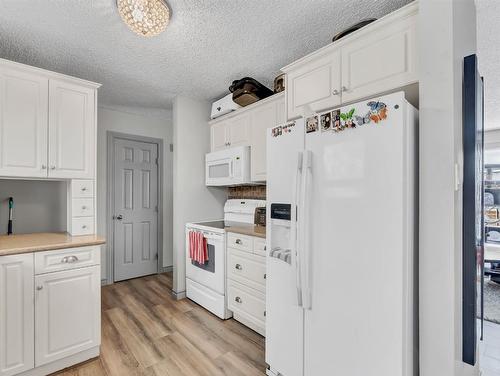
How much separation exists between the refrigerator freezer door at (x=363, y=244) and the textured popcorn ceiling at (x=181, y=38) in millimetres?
963

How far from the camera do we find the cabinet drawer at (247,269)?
241cm

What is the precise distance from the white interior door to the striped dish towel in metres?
1.35

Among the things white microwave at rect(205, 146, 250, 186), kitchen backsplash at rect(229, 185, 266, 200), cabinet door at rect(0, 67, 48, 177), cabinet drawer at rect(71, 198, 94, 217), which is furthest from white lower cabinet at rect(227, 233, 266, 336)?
cabinet door at rect(0, 67, 48, 177)

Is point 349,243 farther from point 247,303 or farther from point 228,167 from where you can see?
point 228,167

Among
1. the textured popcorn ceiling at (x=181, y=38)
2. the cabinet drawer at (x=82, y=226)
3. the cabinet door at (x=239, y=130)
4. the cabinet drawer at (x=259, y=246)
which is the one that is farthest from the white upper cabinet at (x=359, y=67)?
the cabinet drawer at (x=82, y=226)

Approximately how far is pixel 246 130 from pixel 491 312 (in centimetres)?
350

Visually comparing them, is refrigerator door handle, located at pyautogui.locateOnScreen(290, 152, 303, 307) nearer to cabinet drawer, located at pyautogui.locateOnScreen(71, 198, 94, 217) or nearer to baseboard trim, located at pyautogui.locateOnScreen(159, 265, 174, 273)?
cabinet drawer, located at pyautogui.locateOnScreen(71, 198, 94, 217)

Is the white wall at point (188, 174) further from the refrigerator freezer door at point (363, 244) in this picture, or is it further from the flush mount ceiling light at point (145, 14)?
the refrigerator freezer door at point (363, 244)

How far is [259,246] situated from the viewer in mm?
2428

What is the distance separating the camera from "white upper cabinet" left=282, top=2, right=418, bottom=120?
148cm

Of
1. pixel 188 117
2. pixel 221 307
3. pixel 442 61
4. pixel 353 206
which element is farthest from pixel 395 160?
pixel 188 117

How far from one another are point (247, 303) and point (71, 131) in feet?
7.26

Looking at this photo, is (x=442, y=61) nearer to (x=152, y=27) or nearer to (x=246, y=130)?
(x=152, y=27)

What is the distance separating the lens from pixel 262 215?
2.95 m
